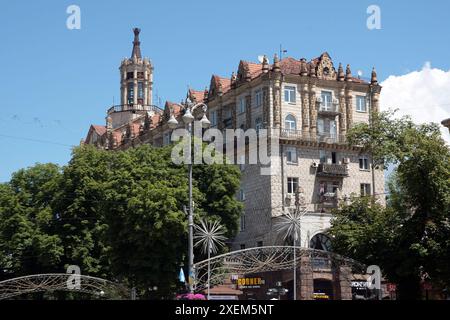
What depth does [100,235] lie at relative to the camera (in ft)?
181

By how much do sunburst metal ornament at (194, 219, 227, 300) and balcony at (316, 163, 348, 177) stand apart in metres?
A: 18.1

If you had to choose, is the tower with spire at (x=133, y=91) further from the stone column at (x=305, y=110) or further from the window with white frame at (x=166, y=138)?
the stone column at (x=305, y=110)

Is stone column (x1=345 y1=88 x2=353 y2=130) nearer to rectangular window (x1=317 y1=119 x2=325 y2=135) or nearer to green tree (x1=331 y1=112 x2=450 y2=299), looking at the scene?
rectangular window (x1=317 y1=119 x2=325 y2=135)

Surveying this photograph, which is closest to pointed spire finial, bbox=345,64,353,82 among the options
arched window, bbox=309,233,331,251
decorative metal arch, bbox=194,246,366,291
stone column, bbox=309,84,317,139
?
stone column, bbox=309,84,317,139

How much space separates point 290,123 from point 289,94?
9.19 feet

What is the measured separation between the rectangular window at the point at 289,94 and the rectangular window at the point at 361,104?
737cm

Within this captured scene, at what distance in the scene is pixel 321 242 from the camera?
63344 mm

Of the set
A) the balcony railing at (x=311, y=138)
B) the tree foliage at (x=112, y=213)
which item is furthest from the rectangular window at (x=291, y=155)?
the tree foliage at (x=112, y=213)

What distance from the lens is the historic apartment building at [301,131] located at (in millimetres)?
65750

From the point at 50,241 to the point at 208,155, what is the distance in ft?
46.6

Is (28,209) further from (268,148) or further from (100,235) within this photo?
(268,148)

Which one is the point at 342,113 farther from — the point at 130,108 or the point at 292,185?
the point at 130,108

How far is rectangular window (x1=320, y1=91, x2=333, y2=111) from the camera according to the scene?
232 ft
